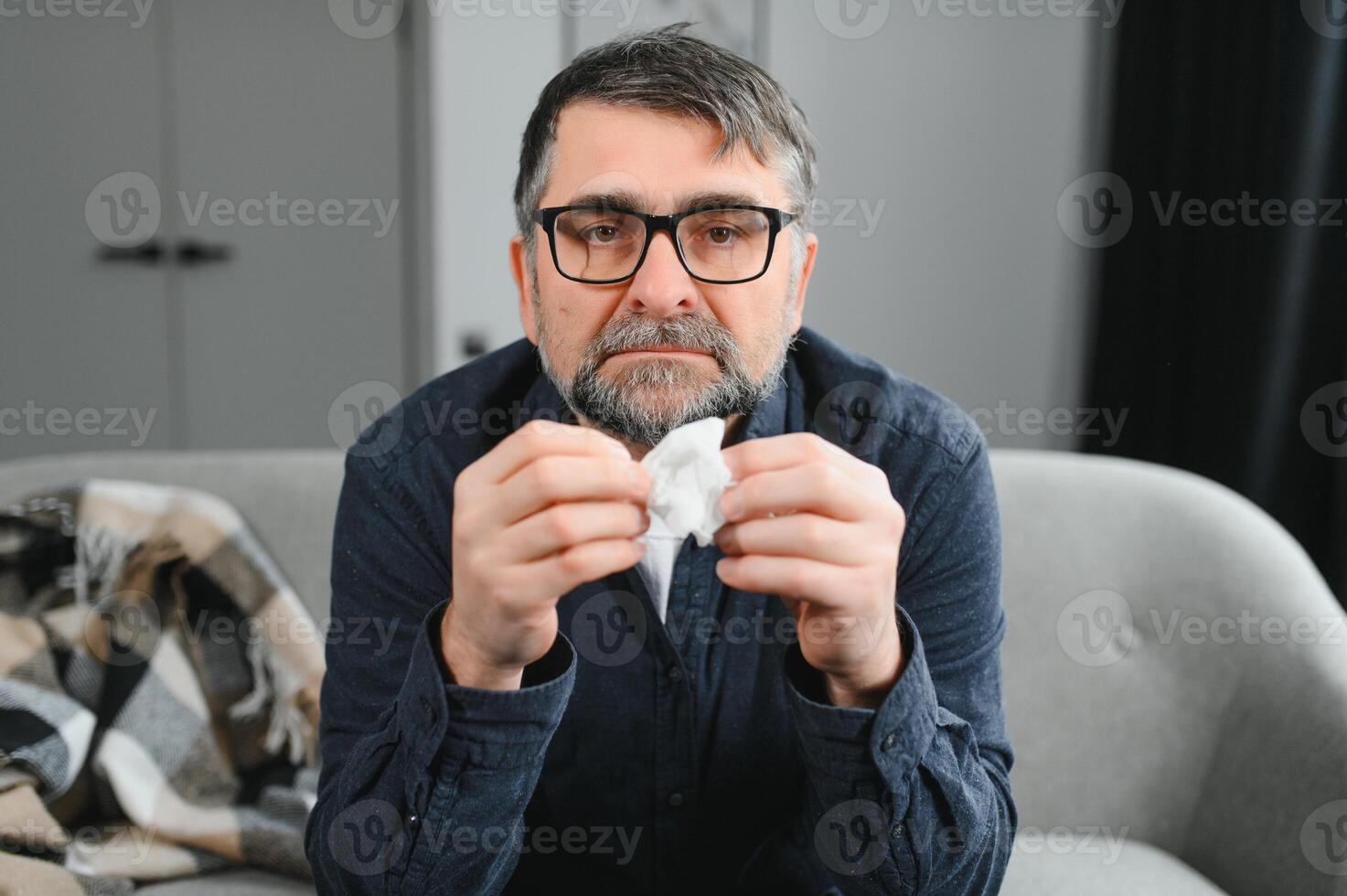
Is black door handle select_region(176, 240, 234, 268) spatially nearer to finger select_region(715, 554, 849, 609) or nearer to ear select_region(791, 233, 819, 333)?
ear select_region(791, 233, 819, 333)

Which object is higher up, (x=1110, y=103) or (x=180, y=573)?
(x=1110, y=103)

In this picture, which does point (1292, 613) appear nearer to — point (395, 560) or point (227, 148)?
point (395, 560)

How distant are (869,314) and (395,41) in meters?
1.53

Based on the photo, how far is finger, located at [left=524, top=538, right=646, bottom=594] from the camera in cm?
79

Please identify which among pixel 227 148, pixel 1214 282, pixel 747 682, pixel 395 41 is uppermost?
pixel 395 41

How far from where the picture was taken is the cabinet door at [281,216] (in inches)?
121

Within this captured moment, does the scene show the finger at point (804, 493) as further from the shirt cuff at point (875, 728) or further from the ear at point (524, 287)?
the ear at point (524, 287)

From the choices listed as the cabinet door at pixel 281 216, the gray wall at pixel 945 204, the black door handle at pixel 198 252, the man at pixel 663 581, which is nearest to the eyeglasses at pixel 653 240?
the man at pixel 663 581

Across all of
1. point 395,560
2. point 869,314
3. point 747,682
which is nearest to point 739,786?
point 747,682

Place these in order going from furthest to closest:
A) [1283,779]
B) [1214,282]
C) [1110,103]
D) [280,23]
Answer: [280,23] < [1110,103] < [1214,282] < [1283,779]

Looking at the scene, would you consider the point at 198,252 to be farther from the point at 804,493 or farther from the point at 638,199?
the point at 804,493

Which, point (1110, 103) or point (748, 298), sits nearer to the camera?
point (748, 298)

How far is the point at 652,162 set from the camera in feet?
3.52

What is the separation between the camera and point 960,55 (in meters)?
3.12
